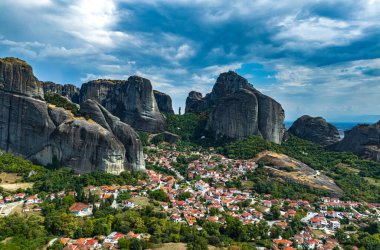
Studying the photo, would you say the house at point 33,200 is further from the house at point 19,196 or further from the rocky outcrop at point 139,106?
the rocky outcrop at point 139,106

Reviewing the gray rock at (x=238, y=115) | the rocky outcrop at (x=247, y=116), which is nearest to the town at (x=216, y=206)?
the gray rock at (x=238, y=115)

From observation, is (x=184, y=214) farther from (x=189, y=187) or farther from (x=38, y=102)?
(x=38, y=102)

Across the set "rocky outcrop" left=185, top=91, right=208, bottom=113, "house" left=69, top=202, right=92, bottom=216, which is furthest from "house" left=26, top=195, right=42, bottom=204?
"rocky outcrop" left=185, top=91, right=208, bottom=113

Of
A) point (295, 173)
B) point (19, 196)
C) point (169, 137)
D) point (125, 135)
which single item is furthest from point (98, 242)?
point (169, 137)

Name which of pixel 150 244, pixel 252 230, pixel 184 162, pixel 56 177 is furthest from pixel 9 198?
pixel 184 162

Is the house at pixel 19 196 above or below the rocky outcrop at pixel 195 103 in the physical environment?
below

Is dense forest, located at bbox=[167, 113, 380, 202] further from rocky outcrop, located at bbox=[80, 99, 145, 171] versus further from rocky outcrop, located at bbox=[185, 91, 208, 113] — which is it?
rocky outcrop, located at bbox=[80, 99, 145, 171]

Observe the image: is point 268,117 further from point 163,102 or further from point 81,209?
point 81,209
